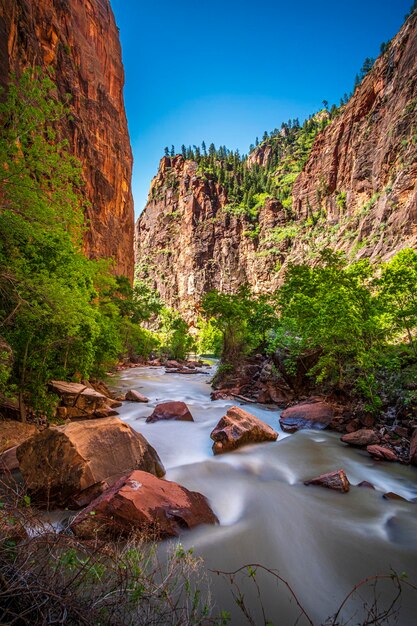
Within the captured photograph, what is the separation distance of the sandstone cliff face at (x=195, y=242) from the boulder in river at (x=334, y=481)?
81.6 meters

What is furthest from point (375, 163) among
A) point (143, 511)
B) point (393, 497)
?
point (143, 511)

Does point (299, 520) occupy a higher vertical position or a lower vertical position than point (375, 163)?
lower

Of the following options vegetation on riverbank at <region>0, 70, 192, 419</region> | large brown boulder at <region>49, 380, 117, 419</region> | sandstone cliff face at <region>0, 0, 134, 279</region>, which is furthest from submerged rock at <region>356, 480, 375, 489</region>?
sandstone cliff face at <region>0, 0, 134, 279</region>

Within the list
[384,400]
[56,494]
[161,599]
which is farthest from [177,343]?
[161,599]

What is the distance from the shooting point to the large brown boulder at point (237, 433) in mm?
8344

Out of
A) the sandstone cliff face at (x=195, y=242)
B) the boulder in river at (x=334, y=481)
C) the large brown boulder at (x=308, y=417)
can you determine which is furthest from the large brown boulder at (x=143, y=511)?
the sandstone cliff face at (x=195, y=242)

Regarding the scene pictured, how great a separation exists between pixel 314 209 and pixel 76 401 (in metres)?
89.4

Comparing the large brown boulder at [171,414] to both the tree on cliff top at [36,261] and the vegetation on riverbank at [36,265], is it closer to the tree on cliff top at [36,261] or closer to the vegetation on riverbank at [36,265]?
the vegetation on riverbank at [36,265]

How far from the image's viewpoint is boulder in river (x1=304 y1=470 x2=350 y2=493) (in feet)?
20.4

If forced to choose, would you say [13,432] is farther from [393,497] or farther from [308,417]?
[308,417]

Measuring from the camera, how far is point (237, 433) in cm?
858

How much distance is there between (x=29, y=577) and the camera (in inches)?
81.1

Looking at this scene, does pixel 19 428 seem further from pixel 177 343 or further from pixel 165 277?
pixel 165 277

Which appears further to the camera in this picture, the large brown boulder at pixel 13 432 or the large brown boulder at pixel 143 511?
the large brown boulder at pixel 13 432
